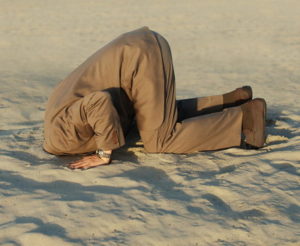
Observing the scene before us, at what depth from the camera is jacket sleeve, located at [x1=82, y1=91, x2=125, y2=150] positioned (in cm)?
326

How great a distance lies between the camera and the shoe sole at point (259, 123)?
366 centimetres

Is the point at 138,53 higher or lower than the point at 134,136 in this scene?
higher

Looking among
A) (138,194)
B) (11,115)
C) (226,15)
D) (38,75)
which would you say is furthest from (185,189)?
(226,15)

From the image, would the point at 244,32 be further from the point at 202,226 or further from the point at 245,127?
the point at 202,226

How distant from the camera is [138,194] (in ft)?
9.84

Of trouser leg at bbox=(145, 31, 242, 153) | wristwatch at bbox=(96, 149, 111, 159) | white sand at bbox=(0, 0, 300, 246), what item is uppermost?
trouser leg at bbox=(145, 31, 242, 153)

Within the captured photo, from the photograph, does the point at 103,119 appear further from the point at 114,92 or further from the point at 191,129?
the point at 191,129

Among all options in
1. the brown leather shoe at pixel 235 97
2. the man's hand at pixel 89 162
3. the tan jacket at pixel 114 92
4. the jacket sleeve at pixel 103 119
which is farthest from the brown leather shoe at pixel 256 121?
the man's hand at pixel 89 162

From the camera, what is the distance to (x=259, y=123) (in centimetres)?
368

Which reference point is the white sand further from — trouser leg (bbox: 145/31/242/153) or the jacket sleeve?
the jacket sleeve

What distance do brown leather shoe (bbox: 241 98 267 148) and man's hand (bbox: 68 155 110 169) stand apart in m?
1.10

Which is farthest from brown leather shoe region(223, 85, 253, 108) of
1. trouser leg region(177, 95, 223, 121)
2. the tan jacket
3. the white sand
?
the tan jacket

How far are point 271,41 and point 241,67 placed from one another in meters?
1.84

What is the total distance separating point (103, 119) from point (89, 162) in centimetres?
36
